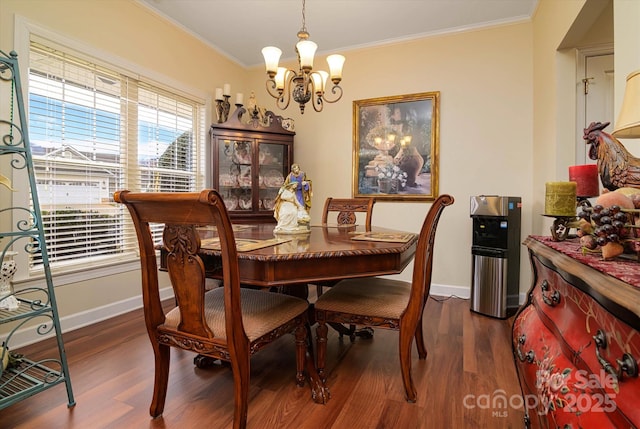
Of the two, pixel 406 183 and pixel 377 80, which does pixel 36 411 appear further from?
pixel 377 80

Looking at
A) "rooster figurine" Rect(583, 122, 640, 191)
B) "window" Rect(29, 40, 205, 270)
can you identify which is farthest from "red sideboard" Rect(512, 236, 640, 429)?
"window" Rect(29, 40, 205, 270)

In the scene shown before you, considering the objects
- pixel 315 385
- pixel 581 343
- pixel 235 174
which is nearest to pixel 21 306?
pixel 315 385

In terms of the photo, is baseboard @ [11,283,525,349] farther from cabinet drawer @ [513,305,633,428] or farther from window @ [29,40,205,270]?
cabinet drawer @ [513,305,633,428]

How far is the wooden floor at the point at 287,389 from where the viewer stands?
4.60 ft

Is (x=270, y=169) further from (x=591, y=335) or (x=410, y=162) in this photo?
(x=591, y=335)

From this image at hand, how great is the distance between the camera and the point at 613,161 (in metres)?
0.84

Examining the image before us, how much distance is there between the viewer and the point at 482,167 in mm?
3217

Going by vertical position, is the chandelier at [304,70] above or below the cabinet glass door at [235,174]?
above

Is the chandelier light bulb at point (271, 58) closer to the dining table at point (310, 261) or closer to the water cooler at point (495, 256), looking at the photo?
the dining table at point (310, 261)

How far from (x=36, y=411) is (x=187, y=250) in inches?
46.0

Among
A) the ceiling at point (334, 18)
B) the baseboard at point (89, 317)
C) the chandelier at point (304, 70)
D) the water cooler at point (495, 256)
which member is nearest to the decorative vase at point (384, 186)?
the water cooler at point (495, 256)

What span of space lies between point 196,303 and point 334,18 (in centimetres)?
302

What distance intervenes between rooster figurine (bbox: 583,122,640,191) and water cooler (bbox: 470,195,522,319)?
193 cm

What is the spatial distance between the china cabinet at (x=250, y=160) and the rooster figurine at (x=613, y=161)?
3171 millimetres
